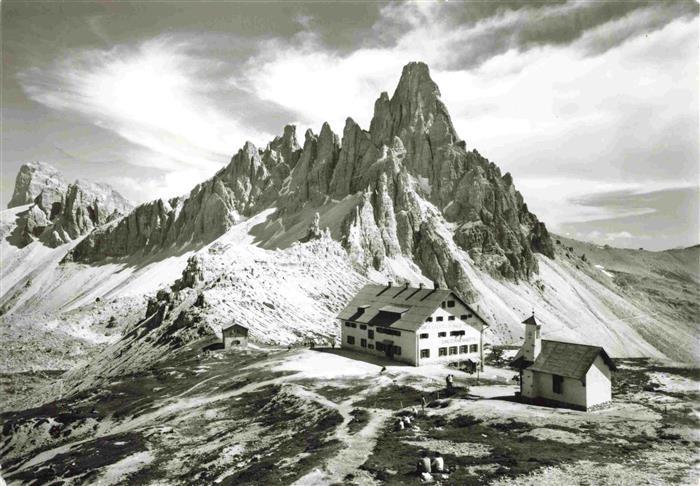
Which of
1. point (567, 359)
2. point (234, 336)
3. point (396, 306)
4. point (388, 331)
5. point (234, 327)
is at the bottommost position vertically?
point (234, 336)

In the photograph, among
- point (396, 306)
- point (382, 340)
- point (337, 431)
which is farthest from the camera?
point (396, 306)

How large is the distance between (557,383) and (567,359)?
233 cm

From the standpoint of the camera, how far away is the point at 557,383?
44312 millimetres

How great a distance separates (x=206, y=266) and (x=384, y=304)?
169 feet

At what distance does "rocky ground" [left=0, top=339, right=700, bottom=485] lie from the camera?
2945 centimetres

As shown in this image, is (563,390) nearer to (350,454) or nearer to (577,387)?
(577,387)

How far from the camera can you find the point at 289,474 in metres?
29.2

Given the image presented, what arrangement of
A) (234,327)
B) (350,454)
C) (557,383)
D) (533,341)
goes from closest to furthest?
1. (350,454)
2. (557,383)
3. (533,341)
4. (234,327)

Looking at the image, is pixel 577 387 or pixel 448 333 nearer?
pixel 577 387

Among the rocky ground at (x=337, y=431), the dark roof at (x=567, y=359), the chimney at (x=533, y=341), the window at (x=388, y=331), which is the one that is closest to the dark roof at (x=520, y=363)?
the chimney at (x=533, y=341)

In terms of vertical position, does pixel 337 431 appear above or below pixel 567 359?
below

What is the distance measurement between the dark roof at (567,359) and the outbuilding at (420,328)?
1498 cm

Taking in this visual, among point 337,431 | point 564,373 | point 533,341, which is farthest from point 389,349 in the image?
point 337,431

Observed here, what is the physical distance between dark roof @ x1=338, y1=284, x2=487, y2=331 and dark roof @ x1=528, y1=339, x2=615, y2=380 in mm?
17640
